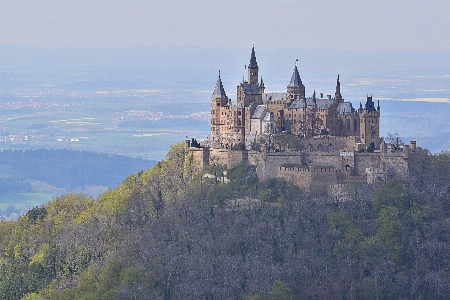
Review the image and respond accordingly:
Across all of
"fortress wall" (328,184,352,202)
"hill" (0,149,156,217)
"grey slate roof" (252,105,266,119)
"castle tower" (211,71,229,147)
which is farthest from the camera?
"hill" (0,149,156,217)

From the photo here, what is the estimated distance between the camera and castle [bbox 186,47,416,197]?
6969cm

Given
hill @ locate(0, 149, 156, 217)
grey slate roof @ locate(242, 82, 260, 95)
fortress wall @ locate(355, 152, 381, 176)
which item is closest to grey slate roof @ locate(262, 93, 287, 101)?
grey slate roof @ locate(242, 82, 260, 95)

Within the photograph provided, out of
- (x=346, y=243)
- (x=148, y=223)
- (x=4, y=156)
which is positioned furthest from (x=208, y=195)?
(x=4, y=156)

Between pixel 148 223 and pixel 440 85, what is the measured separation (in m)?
131

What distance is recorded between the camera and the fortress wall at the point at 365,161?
69750 millimetres

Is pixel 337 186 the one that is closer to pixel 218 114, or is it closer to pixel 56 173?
pixel 218 114

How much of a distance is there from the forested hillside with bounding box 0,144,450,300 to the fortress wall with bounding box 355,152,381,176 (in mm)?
1650

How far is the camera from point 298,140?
71.9 meters

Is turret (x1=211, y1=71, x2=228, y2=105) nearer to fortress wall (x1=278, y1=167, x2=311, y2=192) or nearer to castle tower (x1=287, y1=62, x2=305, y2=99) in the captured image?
castle tower (x1=287, y1=62, x2=305, y2=99)

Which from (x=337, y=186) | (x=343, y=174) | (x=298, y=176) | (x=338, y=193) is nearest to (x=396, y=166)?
(x=343, y=174)

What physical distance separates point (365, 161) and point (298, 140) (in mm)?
4256

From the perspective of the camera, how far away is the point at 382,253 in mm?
65375

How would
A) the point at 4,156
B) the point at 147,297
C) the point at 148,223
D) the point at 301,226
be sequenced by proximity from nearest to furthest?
the point at 147,297 < the point at 301,226 < the point at 148,223 < the point at 4,156

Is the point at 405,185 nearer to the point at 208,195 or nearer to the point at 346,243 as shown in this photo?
the point at 346,243
